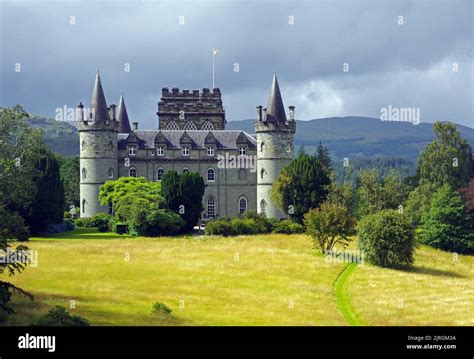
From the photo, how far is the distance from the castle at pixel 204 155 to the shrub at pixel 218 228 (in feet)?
33.4

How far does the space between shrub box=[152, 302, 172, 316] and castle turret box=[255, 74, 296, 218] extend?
39.6m

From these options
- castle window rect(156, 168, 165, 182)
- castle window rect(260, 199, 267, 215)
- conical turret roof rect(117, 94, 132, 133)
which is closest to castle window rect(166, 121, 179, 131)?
conical turret roof rect(117, 94, 132, 133)

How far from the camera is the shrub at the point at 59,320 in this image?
2494 cm

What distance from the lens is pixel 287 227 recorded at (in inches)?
2458

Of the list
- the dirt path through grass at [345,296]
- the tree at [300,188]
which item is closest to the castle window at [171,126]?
the tree at [300,188]

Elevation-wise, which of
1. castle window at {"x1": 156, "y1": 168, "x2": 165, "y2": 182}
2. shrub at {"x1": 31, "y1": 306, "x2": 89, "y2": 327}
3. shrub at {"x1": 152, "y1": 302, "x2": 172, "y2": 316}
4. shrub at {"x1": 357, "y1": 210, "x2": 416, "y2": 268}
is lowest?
shrub at {"x1": 152, "y1": 302, "x2": 172, "y2": 316}

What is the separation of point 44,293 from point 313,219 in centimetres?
2384

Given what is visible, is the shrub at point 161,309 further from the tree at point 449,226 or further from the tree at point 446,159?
the tree at point 446,159

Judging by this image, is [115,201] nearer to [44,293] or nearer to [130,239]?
[130,239]

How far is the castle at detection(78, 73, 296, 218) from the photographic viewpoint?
6994 centimetres

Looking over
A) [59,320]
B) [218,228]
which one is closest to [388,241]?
[218,228]

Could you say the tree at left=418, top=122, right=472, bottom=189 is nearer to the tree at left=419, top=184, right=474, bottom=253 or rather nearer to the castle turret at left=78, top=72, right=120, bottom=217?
the tree at left=419, top=184, right=474, bottom=253

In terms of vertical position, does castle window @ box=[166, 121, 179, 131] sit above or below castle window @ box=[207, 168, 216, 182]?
above

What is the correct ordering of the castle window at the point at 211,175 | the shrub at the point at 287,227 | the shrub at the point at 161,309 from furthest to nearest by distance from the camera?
the castle window at the point at 211,175 → the shrub at the point at 287,227 → the shrub at the point at 161,309
